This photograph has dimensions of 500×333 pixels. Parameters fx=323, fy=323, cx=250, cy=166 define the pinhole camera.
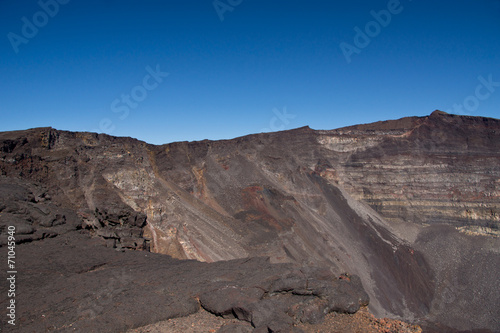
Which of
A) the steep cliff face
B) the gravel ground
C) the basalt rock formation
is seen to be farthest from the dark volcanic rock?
the steep cliff face

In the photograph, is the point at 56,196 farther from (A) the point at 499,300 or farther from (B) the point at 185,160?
(A) the point at 499,300

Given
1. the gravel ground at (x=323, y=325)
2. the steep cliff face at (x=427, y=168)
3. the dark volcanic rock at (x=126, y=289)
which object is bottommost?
the gravel ground at (x=323, y=325)

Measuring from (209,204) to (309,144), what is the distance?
661 inches

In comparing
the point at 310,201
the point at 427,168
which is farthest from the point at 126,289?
the point at 427,168

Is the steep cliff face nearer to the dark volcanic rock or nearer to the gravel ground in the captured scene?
the dark volcanic rock

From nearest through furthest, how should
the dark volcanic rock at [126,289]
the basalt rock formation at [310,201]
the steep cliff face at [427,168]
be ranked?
1. the dark volcanic rock at [126,289]
2. the basalt rock formation at [310,201]
3. the steep cliff face at [427,168]

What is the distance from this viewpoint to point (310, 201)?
33.2 m

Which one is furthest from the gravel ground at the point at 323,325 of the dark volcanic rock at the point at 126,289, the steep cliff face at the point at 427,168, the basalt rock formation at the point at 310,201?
the steep cliff face at the point at 427,168

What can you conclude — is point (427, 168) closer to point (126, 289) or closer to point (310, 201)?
point (310, 201)

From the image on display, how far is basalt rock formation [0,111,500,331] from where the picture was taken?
786 inches

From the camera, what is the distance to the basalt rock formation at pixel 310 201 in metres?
20.0

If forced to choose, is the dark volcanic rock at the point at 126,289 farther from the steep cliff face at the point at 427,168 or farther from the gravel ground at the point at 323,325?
the steep cliff face at the point at 427,168

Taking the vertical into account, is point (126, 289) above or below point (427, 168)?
below

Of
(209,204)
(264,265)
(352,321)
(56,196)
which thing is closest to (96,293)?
(264,265)
